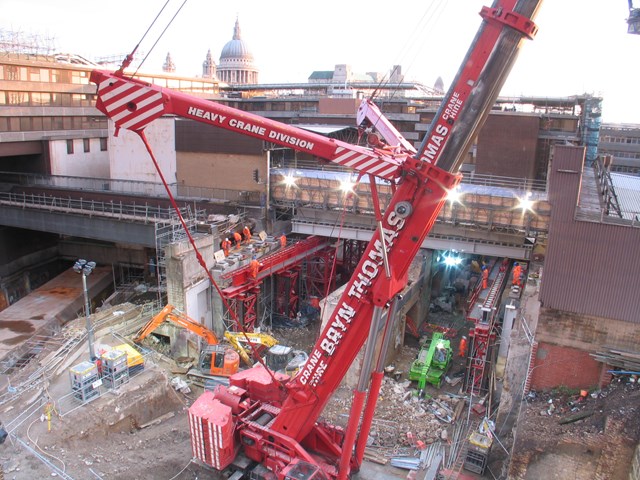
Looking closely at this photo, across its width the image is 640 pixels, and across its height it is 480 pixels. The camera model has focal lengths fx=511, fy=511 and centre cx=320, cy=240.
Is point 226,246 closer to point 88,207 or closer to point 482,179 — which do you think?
point 88,207

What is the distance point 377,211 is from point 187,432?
1021cm

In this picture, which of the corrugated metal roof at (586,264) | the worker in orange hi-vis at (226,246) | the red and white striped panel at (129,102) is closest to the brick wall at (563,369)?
the corrugated metal roof at (586,264)

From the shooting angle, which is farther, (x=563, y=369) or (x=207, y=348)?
(x=207, y=348)

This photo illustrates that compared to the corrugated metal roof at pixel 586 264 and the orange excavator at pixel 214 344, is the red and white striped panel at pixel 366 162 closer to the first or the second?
the corrugated metal roof at pixel 586 264

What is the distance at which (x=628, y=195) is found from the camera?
25703 millimetres

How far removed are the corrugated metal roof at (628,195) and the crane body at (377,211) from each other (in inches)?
566

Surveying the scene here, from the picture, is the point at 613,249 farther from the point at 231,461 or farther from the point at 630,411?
the point at 231,461

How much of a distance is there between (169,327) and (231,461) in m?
10.0

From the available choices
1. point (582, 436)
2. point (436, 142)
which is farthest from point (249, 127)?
point (582, 436)

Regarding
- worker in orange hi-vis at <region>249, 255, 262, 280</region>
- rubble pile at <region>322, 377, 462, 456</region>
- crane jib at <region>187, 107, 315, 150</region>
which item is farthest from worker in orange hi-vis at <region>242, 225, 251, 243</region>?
crane jib at <region>187, 107, 315, 150</region>

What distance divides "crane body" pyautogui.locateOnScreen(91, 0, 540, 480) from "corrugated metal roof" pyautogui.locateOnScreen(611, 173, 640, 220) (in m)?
14.4

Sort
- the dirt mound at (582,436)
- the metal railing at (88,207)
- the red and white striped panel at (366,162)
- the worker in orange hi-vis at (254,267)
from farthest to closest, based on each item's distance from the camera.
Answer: the metal railing at (88,207)
the worker in orange hi-vis at (254,267)
the dirt mound at (582,436)
the red and white striped panel at (366,162)

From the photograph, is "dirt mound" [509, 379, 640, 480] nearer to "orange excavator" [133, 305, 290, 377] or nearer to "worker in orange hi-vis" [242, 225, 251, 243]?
"orange excavator" [133, 305, 290, 377]

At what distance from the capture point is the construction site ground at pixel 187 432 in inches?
480
